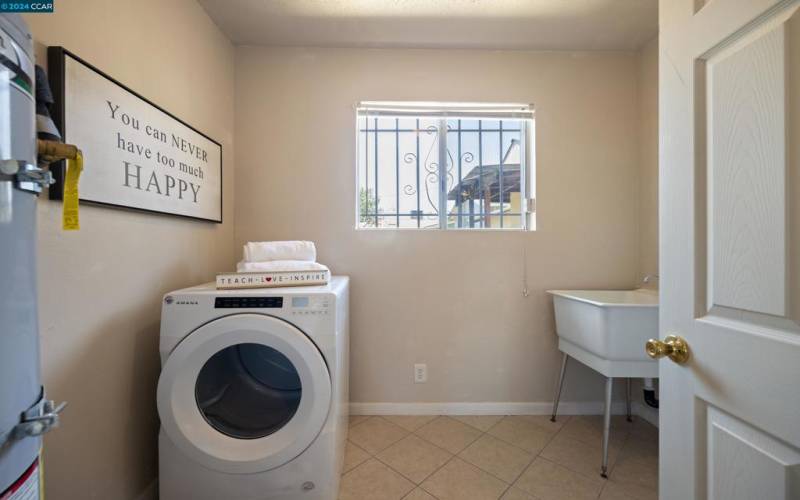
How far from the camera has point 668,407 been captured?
0.73 meters

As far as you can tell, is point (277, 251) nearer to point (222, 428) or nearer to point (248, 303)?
point (248, 303)

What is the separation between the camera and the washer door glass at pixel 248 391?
1132mm

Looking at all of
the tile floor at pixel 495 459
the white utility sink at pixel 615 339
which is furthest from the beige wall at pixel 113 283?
the white utility sink at pixel 615 339

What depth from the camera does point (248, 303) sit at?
109 centimetres

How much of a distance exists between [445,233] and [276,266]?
3.29 feet

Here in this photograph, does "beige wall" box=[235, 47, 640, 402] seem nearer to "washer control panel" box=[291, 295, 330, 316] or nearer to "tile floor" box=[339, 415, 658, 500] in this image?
"tile floor" box=[339, 415, 658, 500]

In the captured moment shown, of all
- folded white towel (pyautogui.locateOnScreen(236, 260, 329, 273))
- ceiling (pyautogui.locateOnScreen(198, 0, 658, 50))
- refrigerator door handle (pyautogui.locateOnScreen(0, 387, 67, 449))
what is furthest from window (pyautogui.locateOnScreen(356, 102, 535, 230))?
refrigerator door handle (pyautogui.locateOnScreen(0, 387, 67, 449))

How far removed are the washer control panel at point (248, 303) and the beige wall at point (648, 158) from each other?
203 centimetres

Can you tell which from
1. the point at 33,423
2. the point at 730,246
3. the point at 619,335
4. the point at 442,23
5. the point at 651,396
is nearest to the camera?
the point at 33,423

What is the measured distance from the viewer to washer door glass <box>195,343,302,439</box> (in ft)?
3.71

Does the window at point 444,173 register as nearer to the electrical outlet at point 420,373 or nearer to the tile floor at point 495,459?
the electrical outlet at point 420,373

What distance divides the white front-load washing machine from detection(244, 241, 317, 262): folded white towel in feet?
0.84

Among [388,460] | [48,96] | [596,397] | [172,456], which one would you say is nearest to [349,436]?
[388,460]

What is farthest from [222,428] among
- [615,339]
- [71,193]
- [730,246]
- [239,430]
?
[615,339]
